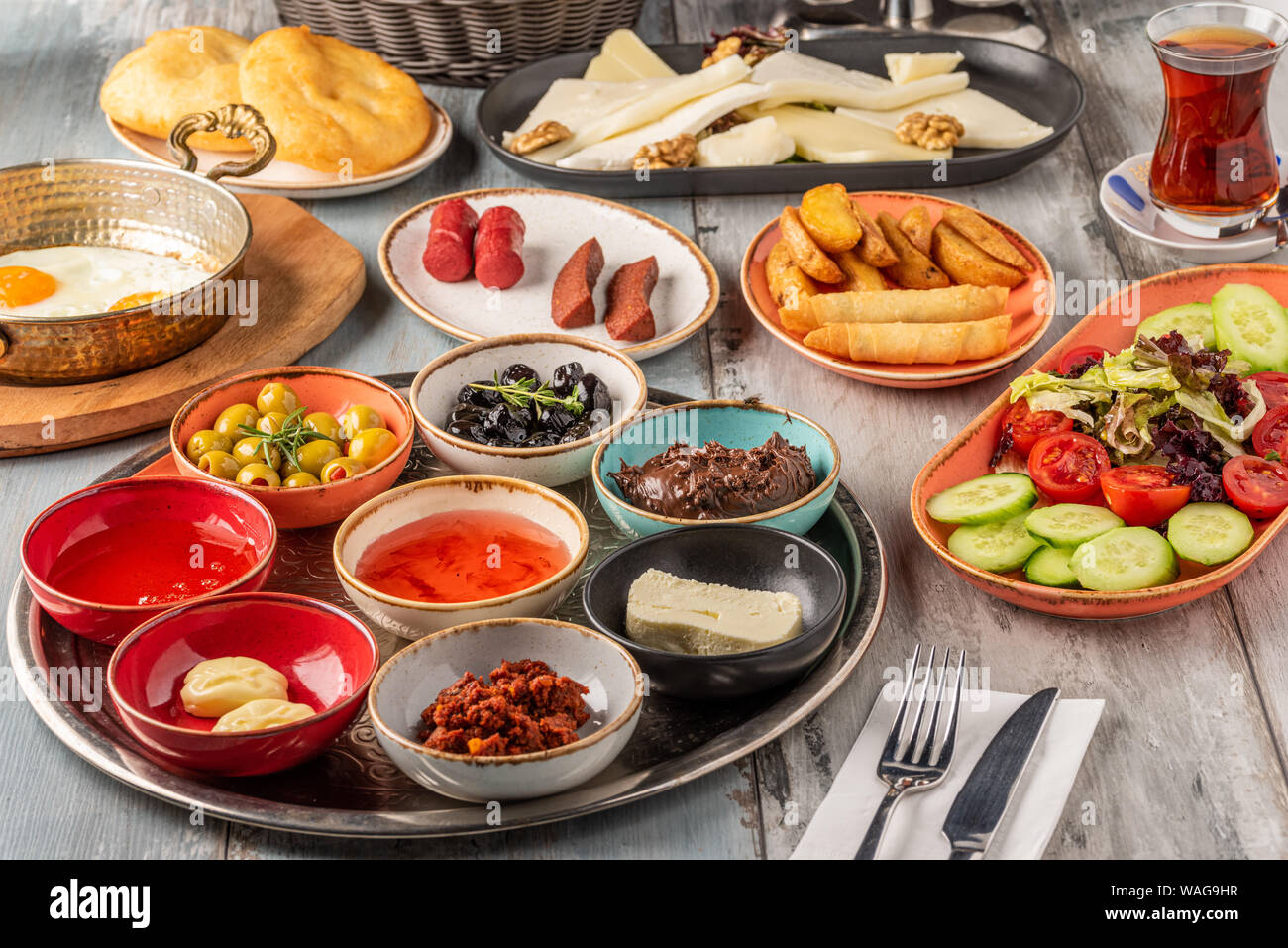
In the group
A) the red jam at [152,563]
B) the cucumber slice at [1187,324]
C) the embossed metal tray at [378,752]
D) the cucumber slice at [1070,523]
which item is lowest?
the embossed metal tray at [378,752]

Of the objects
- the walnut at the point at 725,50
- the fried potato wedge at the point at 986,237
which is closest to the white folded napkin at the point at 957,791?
the fried potato wedge at the point at 986,237

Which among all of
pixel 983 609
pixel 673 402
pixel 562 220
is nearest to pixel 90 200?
pixel 562 220

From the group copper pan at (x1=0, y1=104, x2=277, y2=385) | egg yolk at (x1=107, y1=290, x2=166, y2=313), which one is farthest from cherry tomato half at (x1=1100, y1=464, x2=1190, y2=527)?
egg yolk at (x1=107, y1=290, x2=166, y2=313)

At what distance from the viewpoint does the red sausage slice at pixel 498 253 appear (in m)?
2.76

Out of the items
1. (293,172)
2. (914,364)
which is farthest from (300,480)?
(293,172)

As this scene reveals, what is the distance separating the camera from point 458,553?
1.97 meters

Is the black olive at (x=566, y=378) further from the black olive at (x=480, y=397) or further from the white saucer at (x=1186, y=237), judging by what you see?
the white saucer at (x=1186, y=237)

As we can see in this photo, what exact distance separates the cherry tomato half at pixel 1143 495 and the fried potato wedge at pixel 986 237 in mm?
827

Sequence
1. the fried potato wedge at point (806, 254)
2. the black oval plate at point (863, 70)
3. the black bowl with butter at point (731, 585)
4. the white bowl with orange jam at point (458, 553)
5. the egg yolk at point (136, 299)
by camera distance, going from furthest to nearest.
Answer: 1. the black oval plate at point (863, 70)
2. the fried potato wedge at point (806, 254)
3. the egg yolk at point (136, 299)
4. the white bowl with orange jam at point (458, 553)
5. the black bowl with butter at point (731, 585)

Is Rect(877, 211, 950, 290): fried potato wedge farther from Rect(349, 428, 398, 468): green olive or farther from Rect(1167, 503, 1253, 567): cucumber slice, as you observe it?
Rect(349, 428, 398, 468): green olive

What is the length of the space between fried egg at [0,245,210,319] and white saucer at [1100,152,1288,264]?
200 cm

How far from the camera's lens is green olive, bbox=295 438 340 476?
2105 mm

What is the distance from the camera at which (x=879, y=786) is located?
5.46ft

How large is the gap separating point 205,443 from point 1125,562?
148cm
